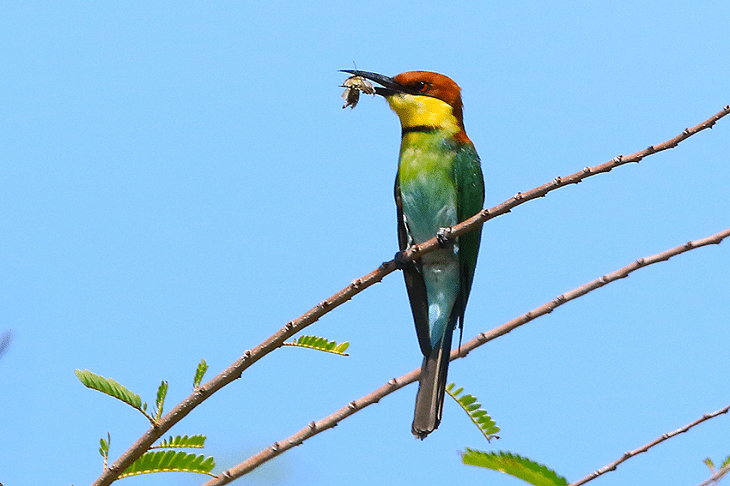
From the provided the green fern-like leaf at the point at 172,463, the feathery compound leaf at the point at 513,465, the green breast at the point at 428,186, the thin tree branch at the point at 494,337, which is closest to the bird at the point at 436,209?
the green breast at the point at 428,186

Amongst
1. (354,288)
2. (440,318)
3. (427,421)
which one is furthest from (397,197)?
(354,288)

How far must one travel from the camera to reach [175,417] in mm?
1438

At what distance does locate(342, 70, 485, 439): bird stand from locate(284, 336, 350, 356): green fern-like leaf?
1.32 meters

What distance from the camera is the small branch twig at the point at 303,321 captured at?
1401 mm

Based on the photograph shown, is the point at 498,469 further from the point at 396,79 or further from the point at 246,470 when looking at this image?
the point at 396,79

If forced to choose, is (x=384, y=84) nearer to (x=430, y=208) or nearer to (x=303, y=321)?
(x=430, y=208)

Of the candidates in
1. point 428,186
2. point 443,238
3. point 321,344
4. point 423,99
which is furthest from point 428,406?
point 423,99

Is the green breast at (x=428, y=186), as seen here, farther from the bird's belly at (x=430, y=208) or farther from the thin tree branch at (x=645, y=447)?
the thin tree branch at (x=645, y=447)

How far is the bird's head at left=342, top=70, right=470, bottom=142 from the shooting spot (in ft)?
12.4

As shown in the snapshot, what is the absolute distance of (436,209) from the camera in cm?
350

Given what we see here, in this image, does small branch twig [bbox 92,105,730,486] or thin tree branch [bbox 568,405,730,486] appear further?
small branch twig [bbox 92,105,730,486]

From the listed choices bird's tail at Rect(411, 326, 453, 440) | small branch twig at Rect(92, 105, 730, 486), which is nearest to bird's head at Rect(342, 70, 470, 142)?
bird's tail at Rect(411, 326, 453, 440)

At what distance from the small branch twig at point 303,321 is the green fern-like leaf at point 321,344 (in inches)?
6.7

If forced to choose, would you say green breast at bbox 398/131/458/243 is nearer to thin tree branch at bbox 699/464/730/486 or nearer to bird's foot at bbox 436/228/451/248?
bird's foot at bbox 436/228/451/248
